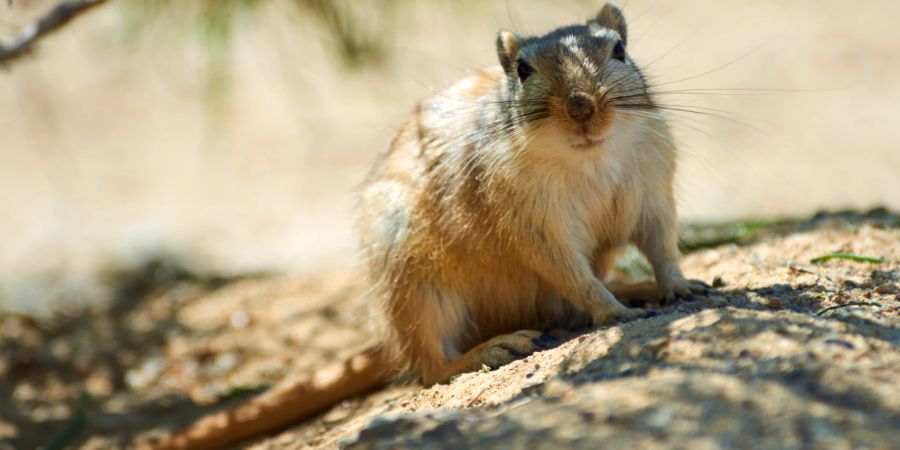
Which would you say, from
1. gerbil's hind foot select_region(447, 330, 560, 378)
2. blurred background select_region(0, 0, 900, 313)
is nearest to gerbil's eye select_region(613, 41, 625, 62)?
gerbil's hind foot select_region(447, 330, 560, 378)

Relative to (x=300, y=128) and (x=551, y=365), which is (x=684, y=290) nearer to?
(x=551, y=365)

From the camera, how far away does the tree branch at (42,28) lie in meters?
4.11

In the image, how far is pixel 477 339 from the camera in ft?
14.2

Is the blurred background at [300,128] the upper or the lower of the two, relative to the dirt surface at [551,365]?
upper

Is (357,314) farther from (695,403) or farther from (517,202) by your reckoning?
(695,403)

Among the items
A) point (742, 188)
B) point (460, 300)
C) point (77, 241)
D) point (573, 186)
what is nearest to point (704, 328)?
point (573, 186)

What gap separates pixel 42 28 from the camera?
166 inches

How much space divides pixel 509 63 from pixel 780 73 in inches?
255

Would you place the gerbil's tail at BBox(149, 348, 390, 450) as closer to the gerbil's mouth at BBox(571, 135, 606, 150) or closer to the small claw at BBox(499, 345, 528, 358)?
the small claw at BBox(499, 345, 528, 358)

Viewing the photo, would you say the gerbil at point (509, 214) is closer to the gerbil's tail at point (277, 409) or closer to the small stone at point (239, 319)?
the gerbil's tail at point (277, 409)

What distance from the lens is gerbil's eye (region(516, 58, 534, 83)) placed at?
3805 mm

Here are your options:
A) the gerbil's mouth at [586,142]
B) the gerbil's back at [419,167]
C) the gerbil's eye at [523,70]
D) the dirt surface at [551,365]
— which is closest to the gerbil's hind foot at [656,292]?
the dirt surface at [551,365]

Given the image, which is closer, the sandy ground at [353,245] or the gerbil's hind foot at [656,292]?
the sandy ground at [353,245]

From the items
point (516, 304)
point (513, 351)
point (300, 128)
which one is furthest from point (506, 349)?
point (300, 128)
